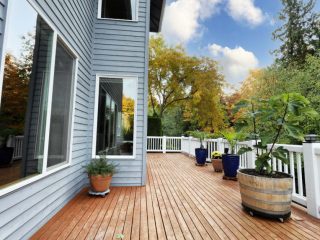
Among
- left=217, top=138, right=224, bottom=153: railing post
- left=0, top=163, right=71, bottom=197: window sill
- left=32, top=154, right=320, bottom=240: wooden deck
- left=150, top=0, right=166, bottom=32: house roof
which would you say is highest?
left=150, top=0, right=166, bottom=32: house roof

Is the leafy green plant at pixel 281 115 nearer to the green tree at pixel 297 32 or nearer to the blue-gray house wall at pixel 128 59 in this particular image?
the blue-gray house wall at pixel 128 59

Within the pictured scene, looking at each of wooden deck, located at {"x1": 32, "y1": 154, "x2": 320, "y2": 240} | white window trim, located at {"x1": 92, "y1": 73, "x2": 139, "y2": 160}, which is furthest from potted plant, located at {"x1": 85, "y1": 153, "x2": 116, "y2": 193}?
white window trim, located at {"x1": 92, "y1": 73, "x2": 139, "y2": 160}

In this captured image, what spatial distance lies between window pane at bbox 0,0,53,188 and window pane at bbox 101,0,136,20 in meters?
2.41

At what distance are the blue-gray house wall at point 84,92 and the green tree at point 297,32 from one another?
13185 mm

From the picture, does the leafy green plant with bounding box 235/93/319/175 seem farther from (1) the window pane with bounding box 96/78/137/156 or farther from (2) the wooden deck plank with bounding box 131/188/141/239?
(1) the window pane with bounding box 96/78/137/156

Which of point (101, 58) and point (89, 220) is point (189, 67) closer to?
point (101, 58)

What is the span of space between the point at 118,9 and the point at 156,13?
9.44 feet

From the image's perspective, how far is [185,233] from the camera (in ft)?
6.75

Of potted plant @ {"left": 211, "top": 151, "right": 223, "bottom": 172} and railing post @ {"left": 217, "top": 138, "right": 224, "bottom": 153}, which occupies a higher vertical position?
railing post @ {"left": 217, "top": 138, "right": 224, "bottom": 153}

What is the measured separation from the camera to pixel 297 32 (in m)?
13.4

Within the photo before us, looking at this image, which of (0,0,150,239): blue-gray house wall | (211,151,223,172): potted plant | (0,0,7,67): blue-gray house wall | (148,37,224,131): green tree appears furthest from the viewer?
(148,37,224,131): green tree

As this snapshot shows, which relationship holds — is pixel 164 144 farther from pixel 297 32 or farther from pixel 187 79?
pixel 297 32

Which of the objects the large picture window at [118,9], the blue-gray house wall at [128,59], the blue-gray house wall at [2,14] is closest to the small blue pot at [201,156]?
the blue-gray house wall at [128,59]

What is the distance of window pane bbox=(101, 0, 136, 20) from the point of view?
169 inches
